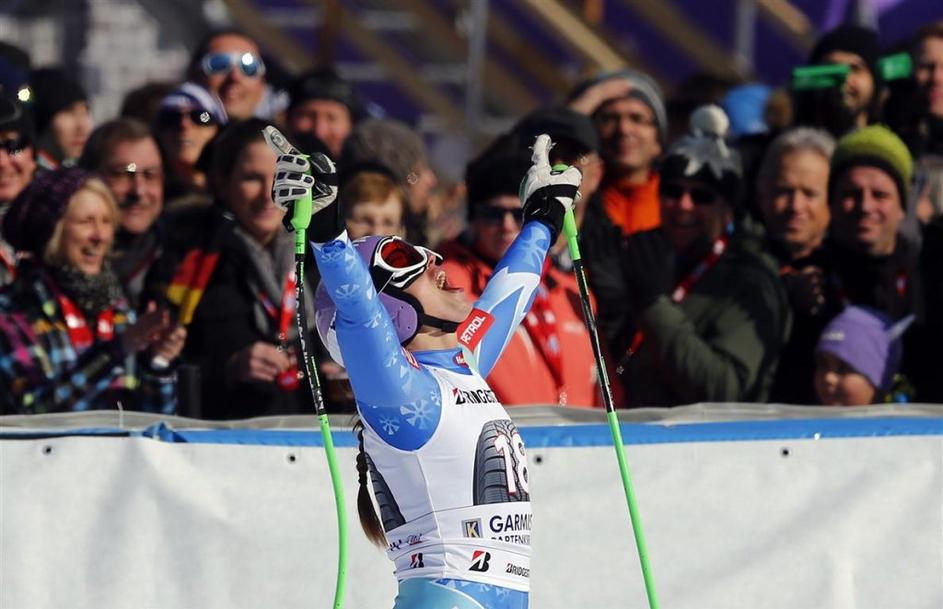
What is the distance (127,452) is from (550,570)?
1381mm

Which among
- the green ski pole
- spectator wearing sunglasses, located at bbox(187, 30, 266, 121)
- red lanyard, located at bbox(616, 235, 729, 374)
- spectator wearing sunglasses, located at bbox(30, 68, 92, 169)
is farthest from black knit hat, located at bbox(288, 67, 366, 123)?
the green ski pole

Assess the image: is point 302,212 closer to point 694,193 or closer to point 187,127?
point 694,193

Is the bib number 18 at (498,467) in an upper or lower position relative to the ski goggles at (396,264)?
lower

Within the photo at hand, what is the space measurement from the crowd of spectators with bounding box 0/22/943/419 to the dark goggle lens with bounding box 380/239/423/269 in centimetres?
167

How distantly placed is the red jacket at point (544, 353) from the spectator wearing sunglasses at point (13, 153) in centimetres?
176

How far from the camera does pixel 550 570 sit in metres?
5.45

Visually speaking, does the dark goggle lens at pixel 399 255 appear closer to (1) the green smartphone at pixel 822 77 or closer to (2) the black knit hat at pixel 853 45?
(1) the green smartphone at pixel 822 77

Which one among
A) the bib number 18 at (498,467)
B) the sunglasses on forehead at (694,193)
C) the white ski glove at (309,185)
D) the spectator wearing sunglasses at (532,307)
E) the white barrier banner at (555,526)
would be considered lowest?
the bib number 18 at (498,467)

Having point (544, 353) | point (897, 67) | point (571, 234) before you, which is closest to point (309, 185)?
point (571, 234)

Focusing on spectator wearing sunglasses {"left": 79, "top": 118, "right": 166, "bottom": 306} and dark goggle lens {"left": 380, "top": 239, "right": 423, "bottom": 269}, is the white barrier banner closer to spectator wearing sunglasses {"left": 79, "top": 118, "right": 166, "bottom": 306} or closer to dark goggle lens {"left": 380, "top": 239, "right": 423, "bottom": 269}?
dark goggle lens {"left": 380, "top": 239, "right": 423, "bottom": 269}

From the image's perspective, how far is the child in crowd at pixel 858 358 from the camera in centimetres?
647

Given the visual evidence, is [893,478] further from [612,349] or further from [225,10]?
[225,10]

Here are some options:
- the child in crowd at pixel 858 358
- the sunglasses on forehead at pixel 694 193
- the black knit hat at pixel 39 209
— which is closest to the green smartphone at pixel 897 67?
the sunglasses on forehead at pixel 694 193

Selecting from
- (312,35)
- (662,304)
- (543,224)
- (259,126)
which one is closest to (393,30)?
(312,35)
